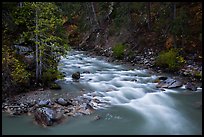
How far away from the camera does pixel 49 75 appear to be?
17.7 m

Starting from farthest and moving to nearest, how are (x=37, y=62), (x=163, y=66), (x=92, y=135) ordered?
(x=163, y=66) < (x=37, y=62) < (x=92, y=135)

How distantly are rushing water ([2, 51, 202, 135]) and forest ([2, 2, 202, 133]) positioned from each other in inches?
33.2

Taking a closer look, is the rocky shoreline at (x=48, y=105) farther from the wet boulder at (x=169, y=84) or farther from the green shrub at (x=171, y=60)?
the green shrub at (x=171, y=60)

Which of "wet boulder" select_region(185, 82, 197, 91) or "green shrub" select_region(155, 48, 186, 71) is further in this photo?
"green shrub" select_region(155, 48, 186, 71)

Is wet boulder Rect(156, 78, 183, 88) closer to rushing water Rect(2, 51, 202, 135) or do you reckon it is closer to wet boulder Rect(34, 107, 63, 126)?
rushing water Rect(2, 51, 202, 135)

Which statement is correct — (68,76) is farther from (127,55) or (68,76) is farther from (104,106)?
(127,55)

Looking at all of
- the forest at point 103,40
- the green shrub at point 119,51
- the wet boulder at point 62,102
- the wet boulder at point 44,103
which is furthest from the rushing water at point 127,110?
the green shrub at point 119,51

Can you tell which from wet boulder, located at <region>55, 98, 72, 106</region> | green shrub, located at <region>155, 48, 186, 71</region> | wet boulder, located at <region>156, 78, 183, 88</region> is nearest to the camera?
wet boulder, located at <region>55, 98, 72, 106</region>

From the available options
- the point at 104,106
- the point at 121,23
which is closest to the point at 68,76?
the point at 104,106

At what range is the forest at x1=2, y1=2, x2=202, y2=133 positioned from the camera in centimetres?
1689

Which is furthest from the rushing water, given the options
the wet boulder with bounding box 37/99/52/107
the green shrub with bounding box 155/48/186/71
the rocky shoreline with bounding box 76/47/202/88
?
the green shrub with bounding box 155/48/186/71

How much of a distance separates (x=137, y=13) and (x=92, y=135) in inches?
977

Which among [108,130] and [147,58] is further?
[147,58]

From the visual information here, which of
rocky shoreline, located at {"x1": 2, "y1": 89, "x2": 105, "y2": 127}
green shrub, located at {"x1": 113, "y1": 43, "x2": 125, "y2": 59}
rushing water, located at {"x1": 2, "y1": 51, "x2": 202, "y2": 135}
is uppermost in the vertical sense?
green shrub, located at {"x1": 113, "y1": 43, "x2": 125, "y2": 59}
